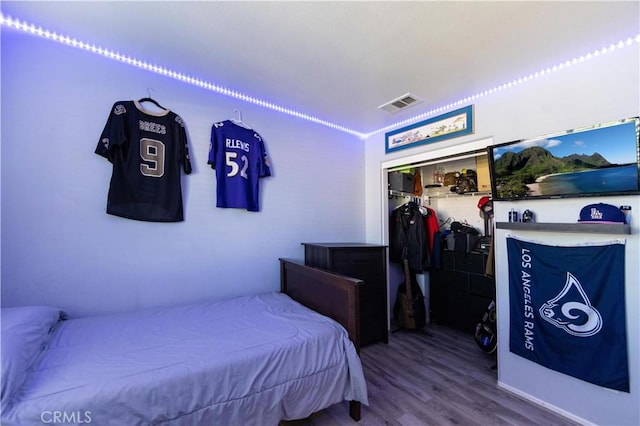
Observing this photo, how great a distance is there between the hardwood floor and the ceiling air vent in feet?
7.67

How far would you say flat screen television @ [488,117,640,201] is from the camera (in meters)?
1.50

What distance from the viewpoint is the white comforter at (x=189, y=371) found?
981 millimetres

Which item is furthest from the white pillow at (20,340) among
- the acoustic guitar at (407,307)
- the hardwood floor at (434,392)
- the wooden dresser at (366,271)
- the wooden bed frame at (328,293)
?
the acoustic guitar at (407,307)

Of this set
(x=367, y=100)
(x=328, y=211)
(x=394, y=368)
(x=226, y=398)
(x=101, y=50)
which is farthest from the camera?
(x=328, y=211)

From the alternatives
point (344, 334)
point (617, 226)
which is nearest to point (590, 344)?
point (617, 226)

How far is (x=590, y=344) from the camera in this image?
5.19ft

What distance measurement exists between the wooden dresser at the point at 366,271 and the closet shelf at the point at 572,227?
3.63 feet

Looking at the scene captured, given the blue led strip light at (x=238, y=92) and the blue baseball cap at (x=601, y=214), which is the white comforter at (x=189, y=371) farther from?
the blue led strip light at (x=238, y=92)

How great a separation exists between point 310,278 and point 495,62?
2.01 meters

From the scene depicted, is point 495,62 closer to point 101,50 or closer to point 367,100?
point 367,100

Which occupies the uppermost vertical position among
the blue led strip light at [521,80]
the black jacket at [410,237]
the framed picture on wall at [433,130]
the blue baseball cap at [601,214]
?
the blue led strip light at [521,80]

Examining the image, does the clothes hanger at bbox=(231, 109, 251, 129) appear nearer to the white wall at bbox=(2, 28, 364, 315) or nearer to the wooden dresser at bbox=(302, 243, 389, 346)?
the white wall at bbox=(2, 28, 364, 315)

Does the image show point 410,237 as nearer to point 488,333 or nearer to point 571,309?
point 488,333

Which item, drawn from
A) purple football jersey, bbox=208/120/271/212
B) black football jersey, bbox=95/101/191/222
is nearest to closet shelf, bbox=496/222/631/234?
purple football jersey, bbox=208/120/271/212
